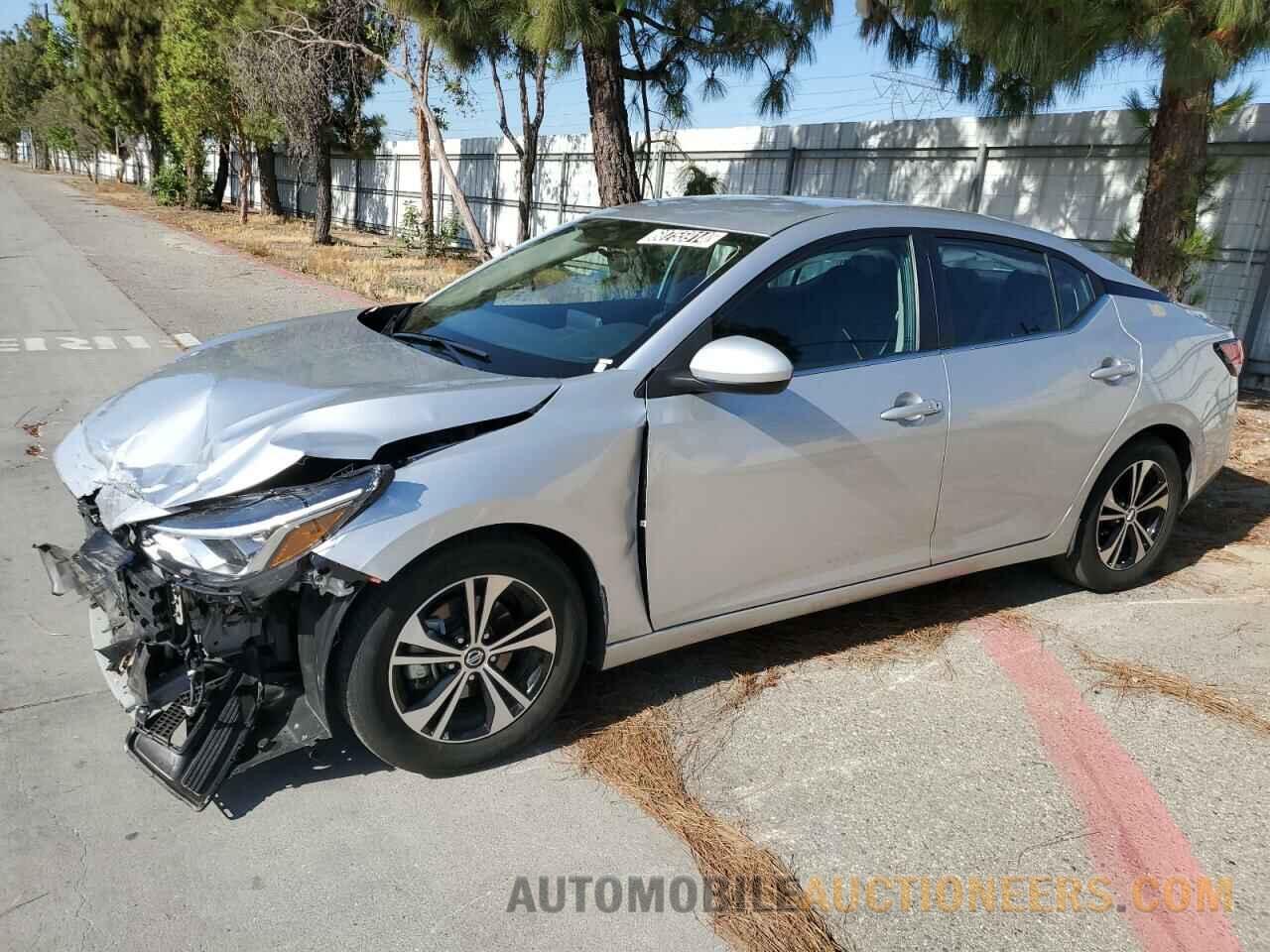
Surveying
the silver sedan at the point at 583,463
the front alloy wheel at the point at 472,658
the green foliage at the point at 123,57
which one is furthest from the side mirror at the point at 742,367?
the green foliage at the point at 123,57

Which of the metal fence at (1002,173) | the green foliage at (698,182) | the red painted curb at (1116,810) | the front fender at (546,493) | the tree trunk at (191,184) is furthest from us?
the tree trunk at (191,184)

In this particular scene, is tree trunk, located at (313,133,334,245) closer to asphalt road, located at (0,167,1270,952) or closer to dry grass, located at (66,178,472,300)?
dry grass, located at (66,178,472,300)

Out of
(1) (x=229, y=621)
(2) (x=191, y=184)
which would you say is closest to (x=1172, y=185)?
(1) (x=229, y=621)

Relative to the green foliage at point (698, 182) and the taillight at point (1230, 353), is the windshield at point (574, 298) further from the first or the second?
the green foliage at point (698, 182)

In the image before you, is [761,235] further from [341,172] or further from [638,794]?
[341,172]

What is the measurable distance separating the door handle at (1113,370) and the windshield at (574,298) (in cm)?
168

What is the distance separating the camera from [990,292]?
4.17 meters

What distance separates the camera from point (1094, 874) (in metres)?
2.89

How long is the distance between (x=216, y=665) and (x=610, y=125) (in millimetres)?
9515

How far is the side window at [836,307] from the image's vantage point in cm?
356

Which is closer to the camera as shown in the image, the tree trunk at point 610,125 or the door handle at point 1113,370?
the door handle at point 1113,370

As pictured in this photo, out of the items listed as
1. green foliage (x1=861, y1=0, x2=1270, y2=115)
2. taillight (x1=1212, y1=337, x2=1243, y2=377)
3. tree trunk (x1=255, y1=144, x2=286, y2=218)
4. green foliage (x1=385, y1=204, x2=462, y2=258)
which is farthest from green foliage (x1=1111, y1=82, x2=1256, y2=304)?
tree trunk (x1=255, y1=144, x2=286, y2=218)

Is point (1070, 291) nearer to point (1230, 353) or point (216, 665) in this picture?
point (1230, 353)

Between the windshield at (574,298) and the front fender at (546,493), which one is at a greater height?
the windshield at (574,298)
